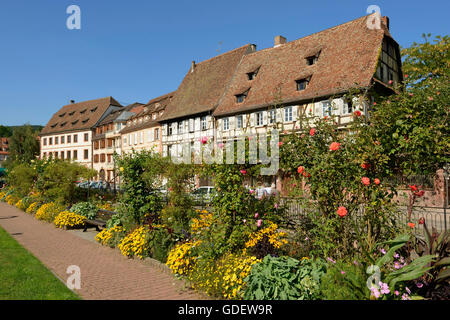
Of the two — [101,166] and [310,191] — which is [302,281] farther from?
[101,166]

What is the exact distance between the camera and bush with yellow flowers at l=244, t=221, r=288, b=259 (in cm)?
604

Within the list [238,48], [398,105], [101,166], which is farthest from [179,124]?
[398,105]

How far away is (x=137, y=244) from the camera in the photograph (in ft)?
26.9

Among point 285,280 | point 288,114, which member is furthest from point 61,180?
point 288,114

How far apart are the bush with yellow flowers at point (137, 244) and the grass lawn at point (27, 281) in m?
1.79

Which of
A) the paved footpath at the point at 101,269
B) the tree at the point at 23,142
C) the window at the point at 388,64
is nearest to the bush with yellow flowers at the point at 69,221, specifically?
the paved footpath at the point at 101,269

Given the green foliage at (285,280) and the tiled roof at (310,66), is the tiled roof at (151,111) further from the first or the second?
the green foliage at (285,280)

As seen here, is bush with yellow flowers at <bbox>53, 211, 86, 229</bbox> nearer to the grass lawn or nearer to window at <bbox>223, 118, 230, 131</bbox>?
the grass lawn

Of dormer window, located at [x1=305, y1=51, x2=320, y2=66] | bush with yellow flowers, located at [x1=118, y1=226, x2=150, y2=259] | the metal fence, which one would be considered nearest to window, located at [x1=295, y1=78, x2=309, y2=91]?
dormer window, located at [x1=305, y1=51, x2=320, y2=66]

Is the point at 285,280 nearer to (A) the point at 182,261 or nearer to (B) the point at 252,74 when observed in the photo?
(A) the point at 182,261

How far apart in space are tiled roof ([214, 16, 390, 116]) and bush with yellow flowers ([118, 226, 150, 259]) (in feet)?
49.0

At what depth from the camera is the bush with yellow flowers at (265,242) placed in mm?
6035

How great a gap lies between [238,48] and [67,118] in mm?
40044

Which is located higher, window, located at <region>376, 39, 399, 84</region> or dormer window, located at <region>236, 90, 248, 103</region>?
window, located at <region>376, 39, 399, 84</region>
